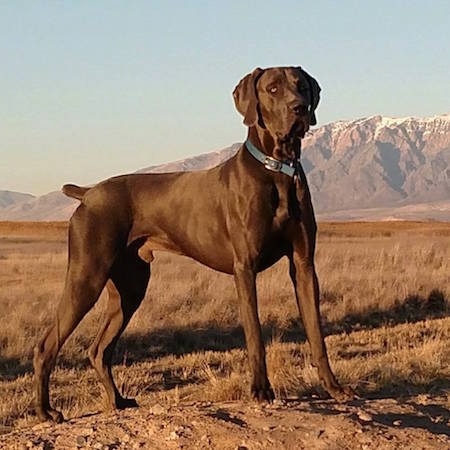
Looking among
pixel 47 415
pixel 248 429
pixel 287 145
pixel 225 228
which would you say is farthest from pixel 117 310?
pixel 248 429

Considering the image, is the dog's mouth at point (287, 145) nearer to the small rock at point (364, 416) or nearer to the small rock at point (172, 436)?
the small rock at point (364, 416)

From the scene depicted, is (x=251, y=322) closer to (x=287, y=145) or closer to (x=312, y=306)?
(x=312, y=306)

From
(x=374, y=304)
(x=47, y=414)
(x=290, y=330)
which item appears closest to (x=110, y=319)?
(x=47, y=414)

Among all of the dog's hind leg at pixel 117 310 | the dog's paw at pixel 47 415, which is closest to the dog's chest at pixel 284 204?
the dog's hind leg at pixel 117 310

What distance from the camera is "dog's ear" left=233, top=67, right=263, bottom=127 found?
6.61m

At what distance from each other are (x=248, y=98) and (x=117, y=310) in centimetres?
214

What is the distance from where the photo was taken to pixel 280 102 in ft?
21.2

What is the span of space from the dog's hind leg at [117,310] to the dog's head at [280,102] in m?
1.55

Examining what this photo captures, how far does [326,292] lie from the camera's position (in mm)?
20156

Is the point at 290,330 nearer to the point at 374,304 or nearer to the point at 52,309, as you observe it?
the point at 374,304

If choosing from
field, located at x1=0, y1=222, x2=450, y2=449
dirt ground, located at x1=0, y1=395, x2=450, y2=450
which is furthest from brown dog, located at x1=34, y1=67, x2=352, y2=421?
field, located at x1=0, y1=222, x2=450, y2=449

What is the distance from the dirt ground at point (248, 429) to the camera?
5387 mm

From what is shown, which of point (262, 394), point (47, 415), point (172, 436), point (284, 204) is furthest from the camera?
point (47, 415)

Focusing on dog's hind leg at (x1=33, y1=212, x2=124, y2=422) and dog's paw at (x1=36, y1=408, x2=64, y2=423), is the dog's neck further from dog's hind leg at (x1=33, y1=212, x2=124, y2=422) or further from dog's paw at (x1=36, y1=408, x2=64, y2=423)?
dog's paw at (x1=36, y1=408, x2=64, y2=423)
